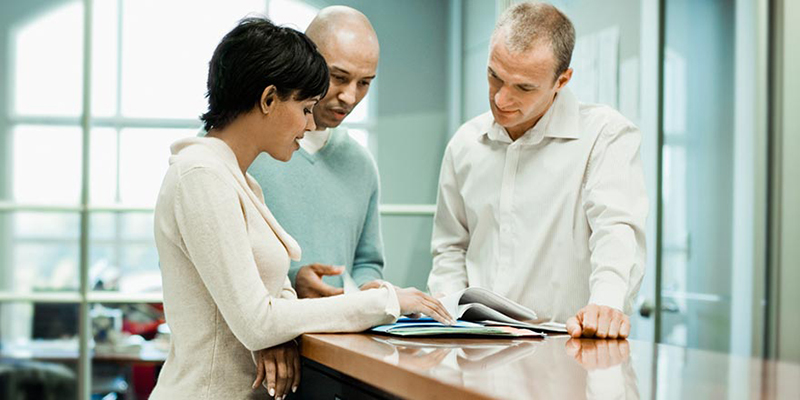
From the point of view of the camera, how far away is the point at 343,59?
209 centimetres

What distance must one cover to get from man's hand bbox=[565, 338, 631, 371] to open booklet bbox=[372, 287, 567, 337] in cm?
9

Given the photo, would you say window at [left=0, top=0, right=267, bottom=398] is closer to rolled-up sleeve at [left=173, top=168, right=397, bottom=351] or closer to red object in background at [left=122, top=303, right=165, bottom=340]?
red object in background at [left=122, top=303, right=165, bottom=340]

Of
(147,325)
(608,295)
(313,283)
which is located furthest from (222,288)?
(147,325)

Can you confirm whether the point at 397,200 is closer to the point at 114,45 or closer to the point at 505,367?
the point at 114,45

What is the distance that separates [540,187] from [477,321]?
500mm

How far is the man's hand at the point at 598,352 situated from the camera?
A: 118 centimetres

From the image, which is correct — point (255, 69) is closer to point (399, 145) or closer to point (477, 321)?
point (477, 321)

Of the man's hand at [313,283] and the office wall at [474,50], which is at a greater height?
the office wall at [474,50]

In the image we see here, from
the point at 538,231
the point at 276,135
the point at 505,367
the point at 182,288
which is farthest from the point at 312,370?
the point at 538,231

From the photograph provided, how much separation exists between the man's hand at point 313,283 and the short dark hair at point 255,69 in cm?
35

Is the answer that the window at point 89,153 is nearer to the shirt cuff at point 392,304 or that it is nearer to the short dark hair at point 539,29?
the short dark hair at point 539,29

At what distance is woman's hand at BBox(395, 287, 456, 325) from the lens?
148 centimetres

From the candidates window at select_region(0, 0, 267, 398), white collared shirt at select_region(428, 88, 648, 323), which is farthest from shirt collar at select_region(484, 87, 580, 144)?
window at select_region(0, 0, 267, 398)

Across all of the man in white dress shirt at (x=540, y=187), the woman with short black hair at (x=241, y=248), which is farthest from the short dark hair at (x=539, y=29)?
the woman with short black hair at (x=241, y=248)
